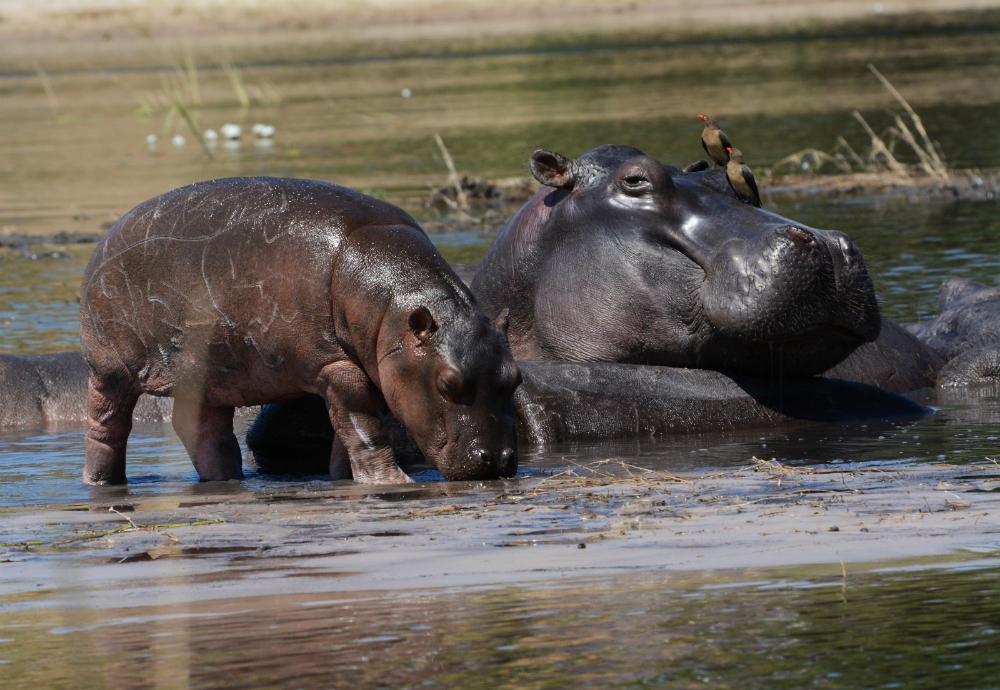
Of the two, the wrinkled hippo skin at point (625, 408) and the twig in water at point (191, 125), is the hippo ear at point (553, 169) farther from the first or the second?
the twig in water at point (191, 125)

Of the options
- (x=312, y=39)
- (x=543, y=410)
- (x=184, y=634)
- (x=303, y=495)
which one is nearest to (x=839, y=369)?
(x=543, y=410)

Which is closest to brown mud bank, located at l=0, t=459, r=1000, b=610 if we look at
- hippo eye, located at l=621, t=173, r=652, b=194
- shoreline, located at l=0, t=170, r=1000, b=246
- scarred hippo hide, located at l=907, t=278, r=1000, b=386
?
hippo eye, located at l=621, t=173, r=652, b=194

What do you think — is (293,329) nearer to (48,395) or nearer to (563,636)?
(563,636)

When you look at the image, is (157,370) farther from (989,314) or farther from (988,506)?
(989,314)

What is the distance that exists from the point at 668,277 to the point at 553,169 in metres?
0.91

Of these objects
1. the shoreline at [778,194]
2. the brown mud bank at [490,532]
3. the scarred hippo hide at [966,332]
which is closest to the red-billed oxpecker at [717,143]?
the scarred hippo hide at [966,332]

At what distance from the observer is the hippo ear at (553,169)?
7898 mm

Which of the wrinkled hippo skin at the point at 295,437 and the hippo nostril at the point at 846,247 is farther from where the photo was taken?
the hippo nostril at the point at 846,247

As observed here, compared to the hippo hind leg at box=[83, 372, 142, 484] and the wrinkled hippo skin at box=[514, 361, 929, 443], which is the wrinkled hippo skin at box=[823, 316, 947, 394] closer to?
the wrinkled hippo skin at box=[514, 361, 929, 443]

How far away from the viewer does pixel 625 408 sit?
7.38 m

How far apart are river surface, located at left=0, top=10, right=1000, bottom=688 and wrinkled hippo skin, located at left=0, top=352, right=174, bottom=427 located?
0.23 meters

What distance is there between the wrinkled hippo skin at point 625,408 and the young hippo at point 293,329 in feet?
1.26

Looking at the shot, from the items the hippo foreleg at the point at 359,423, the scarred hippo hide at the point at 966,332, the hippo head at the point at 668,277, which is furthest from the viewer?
the scarred hippo hide at the point at 966,332

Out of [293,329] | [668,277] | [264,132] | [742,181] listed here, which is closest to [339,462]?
[293,329]
